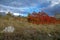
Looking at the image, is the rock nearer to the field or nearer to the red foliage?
the field

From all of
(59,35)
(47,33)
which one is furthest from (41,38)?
(59,35)

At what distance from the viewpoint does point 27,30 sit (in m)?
6.53

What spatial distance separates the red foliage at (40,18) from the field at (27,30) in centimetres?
18

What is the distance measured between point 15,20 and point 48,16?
52.1 inches

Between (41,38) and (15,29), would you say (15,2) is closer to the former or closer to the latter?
(15,29)

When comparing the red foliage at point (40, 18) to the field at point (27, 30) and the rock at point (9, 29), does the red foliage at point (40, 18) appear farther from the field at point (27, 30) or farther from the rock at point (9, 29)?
the rock at point (9, 29)

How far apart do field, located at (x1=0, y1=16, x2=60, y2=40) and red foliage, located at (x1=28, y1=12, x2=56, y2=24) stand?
178 millimetres

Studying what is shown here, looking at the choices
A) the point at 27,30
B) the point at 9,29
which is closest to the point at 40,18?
the point at 27,30

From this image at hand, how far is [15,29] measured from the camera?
650 centimetres

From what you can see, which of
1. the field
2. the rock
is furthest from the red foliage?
the rock

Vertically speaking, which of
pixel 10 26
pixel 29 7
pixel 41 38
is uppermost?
pixel 29 7

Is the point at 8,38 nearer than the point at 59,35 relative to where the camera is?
Yes

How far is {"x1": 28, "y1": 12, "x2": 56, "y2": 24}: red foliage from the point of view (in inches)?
273

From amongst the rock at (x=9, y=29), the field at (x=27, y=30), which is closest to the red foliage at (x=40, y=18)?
the field at (x=27, y=30)
